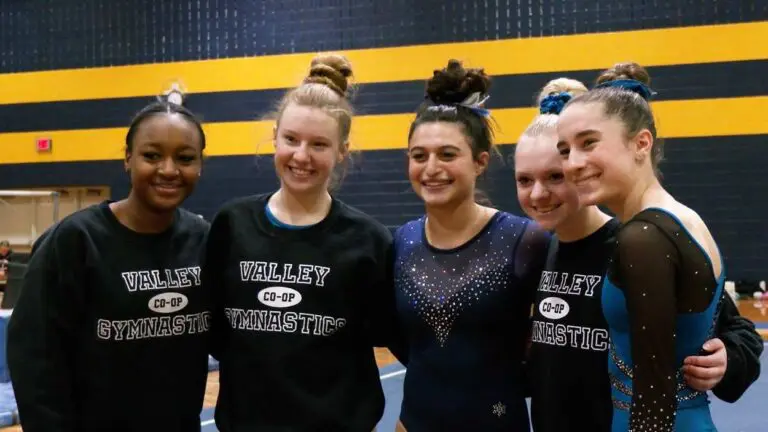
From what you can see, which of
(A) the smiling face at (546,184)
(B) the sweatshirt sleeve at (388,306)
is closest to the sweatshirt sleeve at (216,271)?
(B) the sweatshirt sleeve at (388,306)

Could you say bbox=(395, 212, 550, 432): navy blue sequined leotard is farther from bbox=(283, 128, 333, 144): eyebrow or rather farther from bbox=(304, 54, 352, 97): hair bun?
bbox=(304, 54, 352, 97): hair bun

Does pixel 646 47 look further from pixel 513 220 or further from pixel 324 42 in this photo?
pixel 513 220

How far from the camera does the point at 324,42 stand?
34.1 feet

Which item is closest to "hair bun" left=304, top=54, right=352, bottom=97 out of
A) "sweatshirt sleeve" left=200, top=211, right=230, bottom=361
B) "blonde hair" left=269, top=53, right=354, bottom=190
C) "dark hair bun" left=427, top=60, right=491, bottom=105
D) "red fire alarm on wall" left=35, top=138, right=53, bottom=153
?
"blonde hair" left=269, top=53, right=354, bottom=190

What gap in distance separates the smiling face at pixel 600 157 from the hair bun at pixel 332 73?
1.04 m

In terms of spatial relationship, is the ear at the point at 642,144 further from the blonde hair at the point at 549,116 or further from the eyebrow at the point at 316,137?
the eyebrow at the point at 316,137

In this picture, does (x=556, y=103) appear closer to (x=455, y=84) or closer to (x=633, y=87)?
(x=455, y=84)

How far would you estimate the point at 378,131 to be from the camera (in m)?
10.1

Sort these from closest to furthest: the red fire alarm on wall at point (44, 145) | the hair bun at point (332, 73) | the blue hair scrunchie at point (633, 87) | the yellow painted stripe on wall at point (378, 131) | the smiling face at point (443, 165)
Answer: the blue hair scrunchie at point (633, 87) < the smiling face at point (443, 165) < the hair bun at point (332, 73) < the yellow painted stripe on wall at point (378, 131) < the red fire alarm on wall at point (44, 145)

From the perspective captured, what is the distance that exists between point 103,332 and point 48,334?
0.50 ft

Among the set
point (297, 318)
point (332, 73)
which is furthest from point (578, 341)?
point (332, 73)

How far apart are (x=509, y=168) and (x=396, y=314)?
7.37 metres

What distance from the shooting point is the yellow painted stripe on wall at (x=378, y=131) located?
8812 mm

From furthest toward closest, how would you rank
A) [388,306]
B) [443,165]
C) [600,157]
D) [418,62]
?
[418,62], [388,306], [443,165], [600,157]
